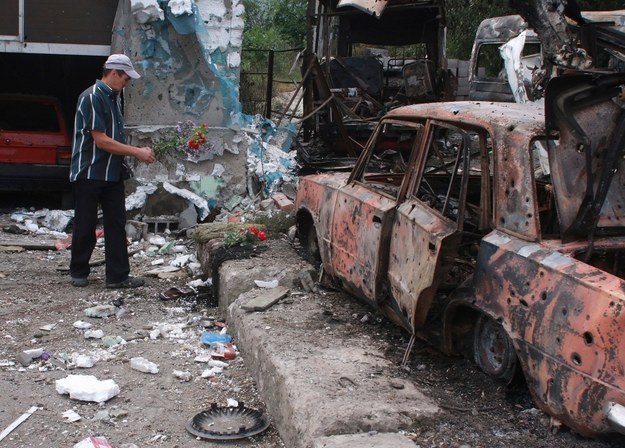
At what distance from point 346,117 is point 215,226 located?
5395mm

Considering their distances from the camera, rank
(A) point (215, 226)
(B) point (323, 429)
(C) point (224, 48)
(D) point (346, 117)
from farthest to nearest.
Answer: (D) point (346, 117) → (C) point (224, 48) → (A) point (215, 226) → (B) point (323, 429)

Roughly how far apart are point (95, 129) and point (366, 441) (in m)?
4.01

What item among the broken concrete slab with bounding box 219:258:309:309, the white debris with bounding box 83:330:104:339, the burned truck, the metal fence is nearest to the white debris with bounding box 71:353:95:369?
the white debris with bounding box 83:330:104:339

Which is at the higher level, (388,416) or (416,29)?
(416,29)

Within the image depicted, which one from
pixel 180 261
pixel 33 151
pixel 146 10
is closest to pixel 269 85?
pixel 146 10

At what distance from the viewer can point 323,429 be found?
3672 millimetres

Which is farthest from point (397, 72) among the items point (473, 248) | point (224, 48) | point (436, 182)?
point (473, 248)

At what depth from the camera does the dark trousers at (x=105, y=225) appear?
264 inches

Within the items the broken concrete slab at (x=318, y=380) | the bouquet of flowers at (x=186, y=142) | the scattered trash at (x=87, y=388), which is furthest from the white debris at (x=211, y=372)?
the bouquet of flowers at (x=186, y=142)

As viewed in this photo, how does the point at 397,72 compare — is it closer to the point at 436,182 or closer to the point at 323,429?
the point at 436,182

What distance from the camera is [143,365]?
16.4 ft

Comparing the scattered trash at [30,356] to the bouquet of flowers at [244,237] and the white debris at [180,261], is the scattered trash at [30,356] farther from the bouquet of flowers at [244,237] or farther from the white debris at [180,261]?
the white debris at [180,261]

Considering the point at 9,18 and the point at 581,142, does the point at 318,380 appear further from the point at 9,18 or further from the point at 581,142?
the point at 9,18

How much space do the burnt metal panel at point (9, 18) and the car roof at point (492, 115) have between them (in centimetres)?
696
